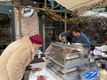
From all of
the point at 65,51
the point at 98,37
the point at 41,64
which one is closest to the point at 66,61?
the point at 65,51

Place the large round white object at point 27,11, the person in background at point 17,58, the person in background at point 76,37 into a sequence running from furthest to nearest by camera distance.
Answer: the large round white object at point 27,11 < the person in background at point 76,37 < the person in background at point 17,58

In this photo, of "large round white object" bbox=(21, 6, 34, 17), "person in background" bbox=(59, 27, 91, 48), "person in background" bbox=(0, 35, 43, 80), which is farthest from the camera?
"large round white object" bbox=(21, 6, 34, 17)

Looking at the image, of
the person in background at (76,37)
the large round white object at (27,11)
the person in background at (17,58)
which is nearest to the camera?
the person in background at (17,58)

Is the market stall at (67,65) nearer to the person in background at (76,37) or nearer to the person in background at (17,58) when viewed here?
the person in background at (17,58)

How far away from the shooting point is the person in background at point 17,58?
2.11 meters

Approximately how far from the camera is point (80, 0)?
14.0 ft

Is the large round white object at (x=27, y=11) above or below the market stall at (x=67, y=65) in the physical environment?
above

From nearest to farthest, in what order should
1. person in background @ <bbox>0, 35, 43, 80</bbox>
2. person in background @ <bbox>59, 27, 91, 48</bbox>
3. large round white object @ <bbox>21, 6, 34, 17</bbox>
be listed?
person in background @ <bbox>0, 35, 43, 80</bbox> < person in background @ <bbox>59, 27, 91, 48</bbox> < large round white object @ <bbox>21, 6, 34, 17</bbox>

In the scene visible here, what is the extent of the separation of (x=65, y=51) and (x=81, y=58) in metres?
0.18

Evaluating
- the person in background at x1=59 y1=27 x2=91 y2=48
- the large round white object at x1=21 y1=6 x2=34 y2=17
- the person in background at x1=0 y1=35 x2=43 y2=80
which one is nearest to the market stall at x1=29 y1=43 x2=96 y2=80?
the person in background at x1=0 y1=35 x2=43 y2=80

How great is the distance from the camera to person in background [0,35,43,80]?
2.11 m

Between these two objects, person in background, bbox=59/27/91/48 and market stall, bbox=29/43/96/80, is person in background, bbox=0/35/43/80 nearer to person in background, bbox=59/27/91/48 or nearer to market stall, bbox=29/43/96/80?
market stall, bbox=29/43/96/80

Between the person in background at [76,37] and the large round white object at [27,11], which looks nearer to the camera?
the person in background at [76,37]

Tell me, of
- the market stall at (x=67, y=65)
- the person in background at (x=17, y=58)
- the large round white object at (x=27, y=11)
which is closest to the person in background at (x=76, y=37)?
the market stall at (x=67, y=65)
